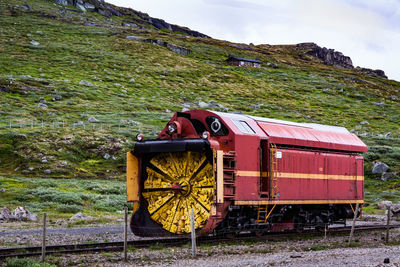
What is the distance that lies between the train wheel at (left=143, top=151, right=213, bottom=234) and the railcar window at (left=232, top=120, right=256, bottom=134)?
215cm

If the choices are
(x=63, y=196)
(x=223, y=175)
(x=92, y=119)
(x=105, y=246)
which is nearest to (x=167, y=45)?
(x=92, y=119)

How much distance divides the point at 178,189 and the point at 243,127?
364 centimetres

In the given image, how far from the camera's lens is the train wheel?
19109 mm

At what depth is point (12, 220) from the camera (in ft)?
97.0

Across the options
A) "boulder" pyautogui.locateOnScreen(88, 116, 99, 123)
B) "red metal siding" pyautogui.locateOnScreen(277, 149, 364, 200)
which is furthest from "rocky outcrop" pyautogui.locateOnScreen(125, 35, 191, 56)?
"red metal siding" pyautogui.locateOnScreen(277, 149, 364, 200)

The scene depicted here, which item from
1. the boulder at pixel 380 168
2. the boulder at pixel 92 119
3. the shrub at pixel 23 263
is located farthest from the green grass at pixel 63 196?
the boulder at pixel 380 168

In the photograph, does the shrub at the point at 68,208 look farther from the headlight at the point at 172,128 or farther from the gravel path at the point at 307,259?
the gravel path at the point at 307,259

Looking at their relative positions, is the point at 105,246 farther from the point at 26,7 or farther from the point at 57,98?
the point at 26,7

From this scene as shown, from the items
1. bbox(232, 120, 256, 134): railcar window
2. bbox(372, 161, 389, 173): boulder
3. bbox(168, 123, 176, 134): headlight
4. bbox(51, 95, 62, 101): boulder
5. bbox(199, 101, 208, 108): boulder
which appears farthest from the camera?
bbox(199, 101, 208, 108): boulder

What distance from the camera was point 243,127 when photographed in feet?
68.2

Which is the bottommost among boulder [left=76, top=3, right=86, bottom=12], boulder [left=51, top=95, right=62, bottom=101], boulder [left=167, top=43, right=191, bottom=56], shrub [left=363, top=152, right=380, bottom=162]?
shrub [left=363, top=152, right=380, bottom=162]

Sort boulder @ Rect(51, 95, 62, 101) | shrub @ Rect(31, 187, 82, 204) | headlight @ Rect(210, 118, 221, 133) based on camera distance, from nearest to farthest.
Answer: headlight @ Rect(210, 118, 221, 133)
shrub @ Rect(31, 187, 82, 204)
boulder @ Rect(51, 95, 62, 101)

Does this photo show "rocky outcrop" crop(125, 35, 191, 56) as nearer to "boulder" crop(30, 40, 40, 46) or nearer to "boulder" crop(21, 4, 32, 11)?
"boulder" crop(30, 40, 40, 46)

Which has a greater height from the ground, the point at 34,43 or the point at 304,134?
the point at 34,43
